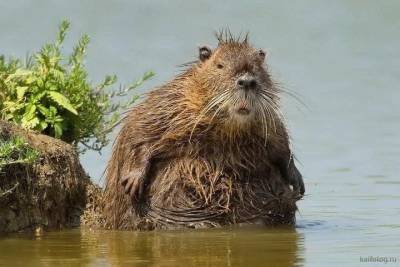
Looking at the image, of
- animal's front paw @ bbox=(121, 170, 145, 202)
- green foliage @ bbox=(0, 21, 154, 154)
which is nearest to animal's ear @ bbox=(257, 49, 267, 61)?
green foliage @ bbox=(0, 21, 154, 154)

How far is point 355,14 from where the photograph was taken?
22.7m

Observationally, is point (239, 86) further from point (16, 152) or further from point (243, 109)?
point (16, 152)

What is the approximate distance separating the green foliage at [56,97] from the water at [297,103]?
967 millimetres

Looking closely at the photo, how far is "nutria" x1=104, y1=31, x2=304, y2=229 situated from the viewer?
10.5 meters

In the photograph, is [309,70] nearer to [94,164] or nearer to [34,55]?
[94,164]

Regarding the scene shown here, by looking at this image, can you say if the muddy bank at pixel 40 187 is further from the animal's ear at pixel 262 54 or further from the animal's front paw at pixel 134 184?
the animal's ear at pixel 262 54

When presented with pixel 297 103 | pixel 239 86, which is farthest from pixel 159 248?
pixel 297 103

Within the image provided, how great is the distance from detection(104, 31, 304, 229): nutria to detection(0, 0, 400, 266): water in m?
0.24

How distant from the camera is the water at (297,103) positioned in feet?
31.2

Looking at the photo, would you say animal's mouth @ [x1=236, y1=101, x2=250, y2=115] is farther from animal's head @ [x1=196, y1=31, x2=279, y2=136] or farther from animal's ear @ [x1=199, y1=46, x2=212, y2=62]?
animal's ear @ [x1=199, y1=46, x2=212, y2=62]

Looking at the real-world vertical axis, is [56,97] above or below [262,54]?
below

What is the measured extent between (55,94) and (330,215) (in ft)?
8.56

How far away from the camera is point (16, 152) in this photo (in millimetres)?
10086

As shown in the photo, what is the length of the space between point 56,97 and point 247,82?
4.87 ft
